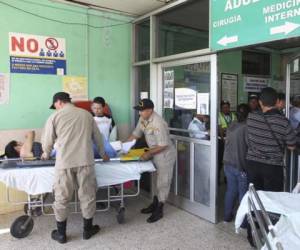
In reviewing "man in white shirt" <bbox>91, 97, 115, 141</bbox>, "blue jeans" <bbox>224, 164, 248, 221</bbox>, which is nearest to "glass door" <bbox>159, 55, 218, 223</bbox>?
"blue jeans" <bbox>224, 164, 248, 221</bbox>

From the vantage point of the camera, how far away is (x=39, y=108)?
4.12m

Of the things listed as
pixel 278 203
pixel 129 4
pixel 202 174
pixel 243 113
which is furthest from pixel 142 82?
pixel 278 203

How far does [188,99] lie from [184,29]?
1012mm

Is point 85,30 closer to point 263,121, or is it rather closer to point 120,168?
point 120,168

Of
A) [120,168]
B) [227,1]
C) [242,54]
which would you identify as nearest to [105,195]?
[120,168]

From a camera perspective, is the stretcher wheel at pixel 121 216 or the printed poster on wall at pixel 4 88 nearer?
the stretcher wheel at pixel 121 216

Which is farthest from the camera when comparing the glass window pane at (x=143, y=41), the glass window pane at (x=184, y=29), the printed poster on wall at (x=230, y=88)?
the printed poster on wall at (x=230, y=88)

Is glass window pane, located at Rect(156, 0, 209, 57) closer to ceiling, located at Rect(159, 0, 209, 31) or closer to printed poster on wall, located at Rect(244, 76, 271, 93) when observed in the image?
ceiling, located at Rect(159, 0, 209, 31)

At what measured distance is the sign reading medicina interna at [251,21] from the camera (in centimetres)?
264

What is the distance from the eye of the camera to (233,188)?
3.47 m

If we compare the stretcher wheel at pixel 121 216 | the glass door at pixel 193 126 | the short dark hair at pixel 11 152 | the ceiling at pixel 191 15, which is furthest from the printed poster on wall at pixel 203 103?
the short dark hair at pixel 11 152

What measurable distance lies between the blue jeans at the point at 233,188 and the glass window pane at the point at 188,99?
494 mm

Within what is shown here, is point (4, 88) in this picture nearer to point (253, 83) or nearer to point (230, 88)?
point (230, 88)

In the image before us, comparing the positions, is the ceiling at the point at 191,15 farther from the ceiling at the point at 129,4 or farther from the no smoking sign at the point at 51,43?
the no smoking sign at the point at 51,43
